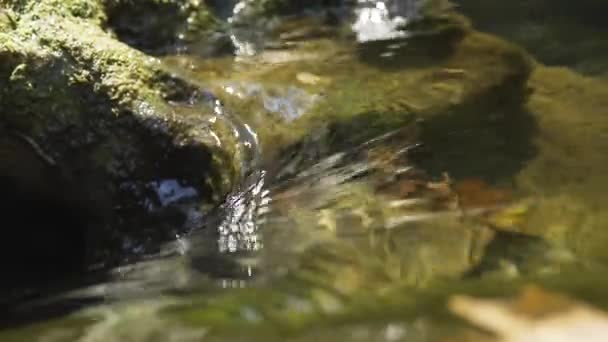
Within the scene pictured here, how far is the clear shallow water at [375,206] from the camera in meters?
1.94

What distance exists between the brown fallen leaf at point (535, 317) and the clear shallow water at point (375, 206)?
0.14 ft

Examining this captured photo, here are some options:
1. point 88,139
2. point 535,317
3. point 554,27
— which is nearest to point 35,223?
point 88,139

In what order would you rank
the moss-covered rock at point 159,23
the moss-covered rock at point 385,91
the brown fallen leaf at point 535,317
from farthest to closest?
1. the moss-covered rock at point 159,23
2. the moss-covered rock at point 385,91
3. the brown fallen leaf at point 535,317

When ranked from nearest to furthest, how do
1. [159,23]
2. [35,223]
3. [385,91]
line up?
[35,223]
[385,91]
[159,23]

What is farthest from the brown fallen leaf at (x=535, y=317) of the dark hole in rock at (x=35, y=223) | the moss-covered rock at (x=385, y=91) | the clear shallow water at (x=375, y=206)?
the dark hole in rock at (x=35, y=223)

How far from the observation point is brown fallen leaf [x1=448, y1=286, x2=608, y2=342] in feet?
5.29

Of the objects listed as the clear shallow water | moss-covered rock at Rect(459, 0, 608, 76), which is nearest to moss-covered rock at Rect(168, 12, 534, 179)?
the clear shallow water

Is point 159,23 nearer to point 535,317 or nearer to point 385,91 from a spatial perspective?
point 385,91

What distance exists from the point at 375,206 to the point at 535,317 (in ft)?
3.10

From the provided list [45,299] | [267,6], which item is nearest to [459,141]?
[45,299]

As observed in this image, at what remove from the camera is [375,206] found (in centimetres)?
260

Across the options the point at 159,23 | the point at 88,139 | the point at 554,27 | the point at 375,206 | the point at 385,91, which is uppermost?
the point at 159,23

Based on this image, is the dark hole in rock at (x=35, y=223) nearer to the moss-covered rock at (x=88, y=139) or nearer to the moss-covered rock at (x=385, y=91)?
the moss-covered rock at (x=88, y=139)

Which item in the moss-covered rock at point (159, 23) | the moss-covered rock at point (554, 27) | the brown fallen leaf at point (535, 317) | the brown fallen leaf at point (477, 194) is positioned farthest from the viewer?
the moss-covered rock at point (159, 23)
